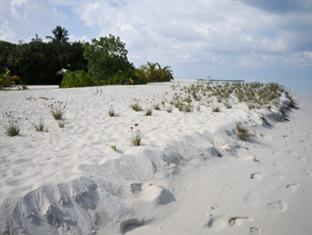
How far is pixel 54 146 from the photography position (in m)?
5.55

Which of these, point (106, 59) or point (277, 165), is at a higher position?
point (106, 59)

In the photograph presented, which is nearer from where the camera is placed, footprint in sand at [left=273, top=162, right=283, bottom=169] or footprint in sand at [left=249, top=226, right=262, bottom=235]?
footprint in sand at [left=249, top=226, right=262, bottom=235]

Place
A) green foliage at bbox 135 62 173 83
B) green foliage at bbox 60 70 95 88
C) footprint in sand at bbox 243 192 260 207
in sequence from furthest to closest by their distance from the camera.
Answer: green foliage at bbox 135 62 173 83
green foliage at bbox 60 70 95 88
footprint in sand at bbox 243 192 260 207

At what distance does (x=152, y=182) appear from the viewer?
4629mm

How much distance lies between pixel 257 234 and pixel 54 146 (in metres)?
3.74

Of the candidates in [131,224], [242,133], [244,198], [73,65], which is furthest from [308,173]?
[73,65]

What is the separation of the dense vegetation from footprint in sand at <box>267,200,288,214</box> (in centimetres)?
1731

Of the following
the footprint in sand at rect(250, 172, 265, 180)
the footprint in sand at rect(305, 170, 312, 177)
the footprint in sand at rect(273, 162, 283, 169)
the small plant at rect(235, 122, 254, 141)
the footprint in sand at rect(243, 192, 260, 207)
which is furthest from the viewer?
the small plant at rect(235, 122, 254, 141)

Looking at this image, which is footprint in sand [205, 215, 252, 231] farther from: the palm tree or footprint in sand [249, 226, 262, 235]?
the palm tree

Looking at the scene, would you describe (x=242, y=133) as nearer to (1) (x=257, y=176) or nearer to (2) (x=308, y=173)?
(2) (x=308, y=173)

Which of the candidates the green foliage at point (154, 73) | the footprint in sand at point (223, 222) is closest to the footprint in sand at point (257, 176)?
the footprint in sand at point (223, 222)

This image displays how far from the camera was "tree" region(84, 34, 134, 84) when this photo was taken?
21.1 m

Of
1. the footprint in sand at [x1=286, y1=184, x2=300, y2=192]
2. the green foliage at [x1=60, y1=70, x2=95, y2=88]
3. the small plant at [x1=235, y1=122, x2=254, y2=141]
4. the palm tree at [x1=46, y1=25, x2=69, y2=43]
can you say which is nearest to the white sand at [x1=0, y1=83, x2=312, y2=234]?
the footprint in sand at [x1=286, y1=184, x2=300, y2=192]

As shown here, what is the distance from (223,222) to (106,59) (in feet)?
60.9
